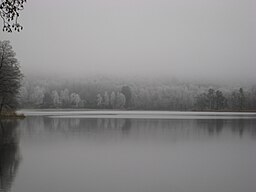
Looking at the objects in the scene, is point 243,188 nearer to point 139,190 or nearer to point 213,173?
point 213,173

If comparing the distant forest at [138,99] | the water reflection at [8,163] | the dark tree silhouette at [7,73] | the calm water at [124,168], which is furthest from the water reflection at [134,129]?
the distant forest at [138,99]

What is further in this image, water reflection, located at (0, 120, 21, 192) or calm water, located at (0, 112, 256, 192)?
calm water, located at (0, 112, 256, 192)

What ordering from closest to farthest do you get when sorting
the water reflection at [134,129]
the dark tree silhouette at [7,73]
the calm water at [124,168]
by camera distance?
the calm water at [124,168], the water reflection at [134,129], the dark tree silhouette at [7,73]

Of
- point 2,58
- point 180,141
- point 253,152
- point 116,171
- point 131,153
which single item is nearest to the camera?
point 116,171

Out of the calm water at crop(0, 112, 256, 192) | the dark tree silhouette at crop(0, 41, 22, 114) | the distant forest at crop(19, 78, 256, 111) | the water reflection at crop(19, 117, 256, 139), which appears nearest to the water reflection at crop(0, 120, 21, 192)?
the calm water at crop(0, 112, 256, 192)

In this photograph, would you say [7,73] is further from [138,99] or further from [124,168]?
Result: [138,99]

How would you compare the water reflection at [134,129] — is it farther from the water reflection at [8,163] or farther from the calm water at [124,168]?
the water reflection at [8,163]

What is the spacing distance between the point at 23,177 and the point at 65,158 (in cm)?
477

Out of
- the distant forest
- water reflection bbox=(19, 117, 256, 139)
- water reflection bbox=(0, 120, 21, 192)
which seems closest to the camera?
water reflection bbox=(0, 120, 21, 192)

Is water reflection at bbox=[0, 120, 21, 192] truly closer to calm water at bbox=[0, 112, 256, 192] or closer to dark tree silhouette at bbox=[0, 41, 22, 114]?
calm water at bbox=[0, 112, 256, 192]

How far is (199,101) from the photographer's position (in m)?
136

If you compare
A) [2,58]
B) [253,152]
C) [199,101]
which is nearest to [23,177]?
[253,152]

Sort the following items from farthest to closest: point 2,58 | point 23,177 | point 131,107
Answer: point 131,107 → point 2,58 → point 23,177

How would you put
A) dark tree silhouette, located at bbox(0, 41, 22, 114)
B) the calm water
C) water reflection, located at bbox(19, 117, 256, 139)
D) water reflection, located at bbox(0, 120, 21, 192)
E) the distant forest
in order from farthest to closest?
the distant forest → dark tree silhouette, located at bbox(0, 41, 22, 114) → water reflection, located at bbox(19, 117, 256, 139) → the calm water → water reflection, located at bbox(0, 120, 21, 192)
